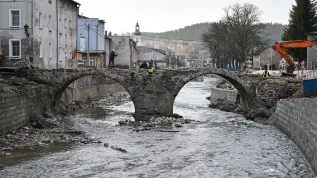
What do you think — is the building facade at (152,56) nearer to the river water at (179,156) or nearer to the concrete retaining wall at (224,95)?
the concrete retaining wall at (224,95)

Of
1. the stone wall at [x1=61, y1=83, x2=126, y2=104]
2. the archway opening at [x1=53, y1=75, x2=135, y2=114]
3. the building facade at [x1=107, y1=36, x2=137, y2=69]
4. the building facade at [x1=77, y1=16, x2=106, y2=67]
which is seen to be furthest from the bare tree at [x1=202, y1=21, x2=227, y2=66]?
the archway opening at [x1=53, y1=75, x2=135, y2=114]

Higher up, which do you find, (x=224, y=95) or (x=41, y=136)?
(x=224, y=95)

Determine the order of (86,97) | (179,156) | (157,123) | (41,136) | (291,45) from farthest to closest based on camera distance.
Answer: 1. (86,97)
2. (291,45)
3. (157,123)
4. (41,136)
5. (179,156)

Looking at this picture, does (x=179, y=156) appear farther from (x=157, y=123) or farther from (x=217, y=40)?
(x=217, y=40)

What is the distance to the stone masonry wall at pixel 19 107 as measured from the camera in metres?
23.7

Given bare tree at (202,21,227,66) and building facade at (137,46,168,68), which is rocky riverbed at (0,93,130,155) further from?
building facade at (137,46,168,68)

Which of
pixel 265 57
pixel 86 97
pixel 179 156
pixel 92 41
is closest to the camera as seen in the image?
pixel 179 156

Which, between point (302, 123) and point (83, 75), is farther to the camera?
point (83, 75)

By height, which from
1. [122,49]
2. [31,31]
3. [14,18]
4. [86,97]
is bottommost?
[86,97]

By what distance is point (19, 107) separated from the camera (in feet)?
86.2

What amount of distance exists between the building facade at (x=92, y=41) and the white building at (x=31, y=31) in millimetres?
16495

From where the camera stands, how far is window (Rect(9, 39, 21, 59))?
36.2m

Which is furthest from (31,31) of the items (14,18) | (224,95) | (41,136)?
(224,95)

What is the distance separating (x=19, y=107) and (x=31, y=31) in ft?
36.6
